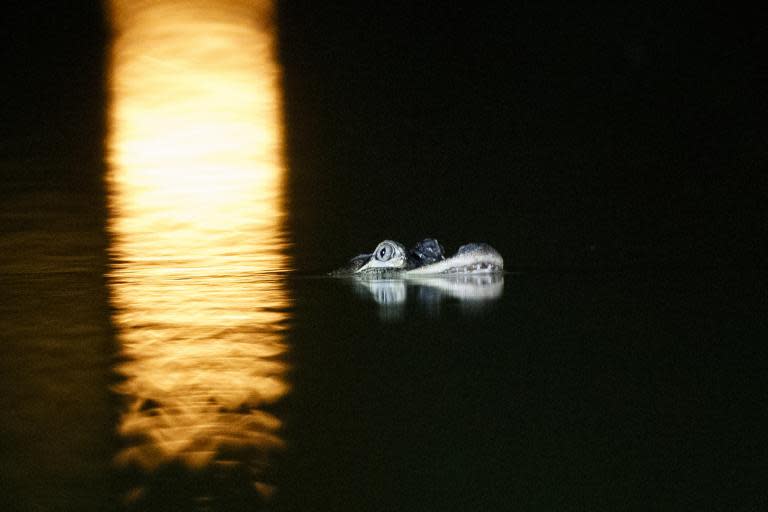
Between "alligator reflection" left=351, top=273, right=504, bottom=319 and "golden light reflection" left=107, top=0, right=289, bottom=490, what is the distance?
393 millimetres

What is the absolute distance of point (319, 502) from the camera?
5.93 ft

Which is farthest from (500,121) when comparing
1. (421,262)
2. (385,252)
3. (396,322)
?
(396,322)

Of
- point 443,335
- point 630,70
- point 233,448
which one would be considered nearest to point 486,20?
point 630,70

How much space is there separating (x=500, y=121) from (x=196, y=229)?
164 inches

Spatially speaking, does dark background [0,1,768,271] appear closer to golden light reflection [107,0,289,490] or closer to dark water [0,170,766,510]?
golden light reflection [107,0,289,490]

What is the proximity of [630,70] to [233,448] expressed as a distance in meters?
9.84

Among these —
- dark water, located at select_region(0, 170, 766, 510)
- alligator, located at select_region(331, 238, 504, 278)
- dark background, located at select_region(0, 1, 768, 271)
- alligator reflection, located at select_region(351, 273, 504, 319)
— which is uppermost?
dark background, located at select_region(0, 1, 768, 271)

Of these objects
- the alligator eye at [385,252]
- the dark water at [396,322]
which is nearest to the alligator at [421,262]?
the alligator eye at [385,252]

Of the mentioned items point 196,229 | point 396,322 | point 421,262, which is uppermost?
point 196,229

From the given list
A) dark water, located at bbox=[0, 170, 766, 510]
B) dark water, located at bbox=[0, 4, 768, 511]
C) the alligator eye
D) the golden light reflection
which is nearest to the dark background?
dark water, located at bbox=[0, 4, 768, 511]

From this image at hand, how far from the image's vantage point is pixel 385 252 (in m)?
4.46

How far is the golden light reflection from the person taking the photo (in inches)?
90.8

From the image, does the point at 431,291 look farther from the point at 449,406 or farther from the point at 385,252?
the point at 449,406

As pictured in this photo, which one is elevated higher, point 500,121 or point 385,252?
point 500,121
